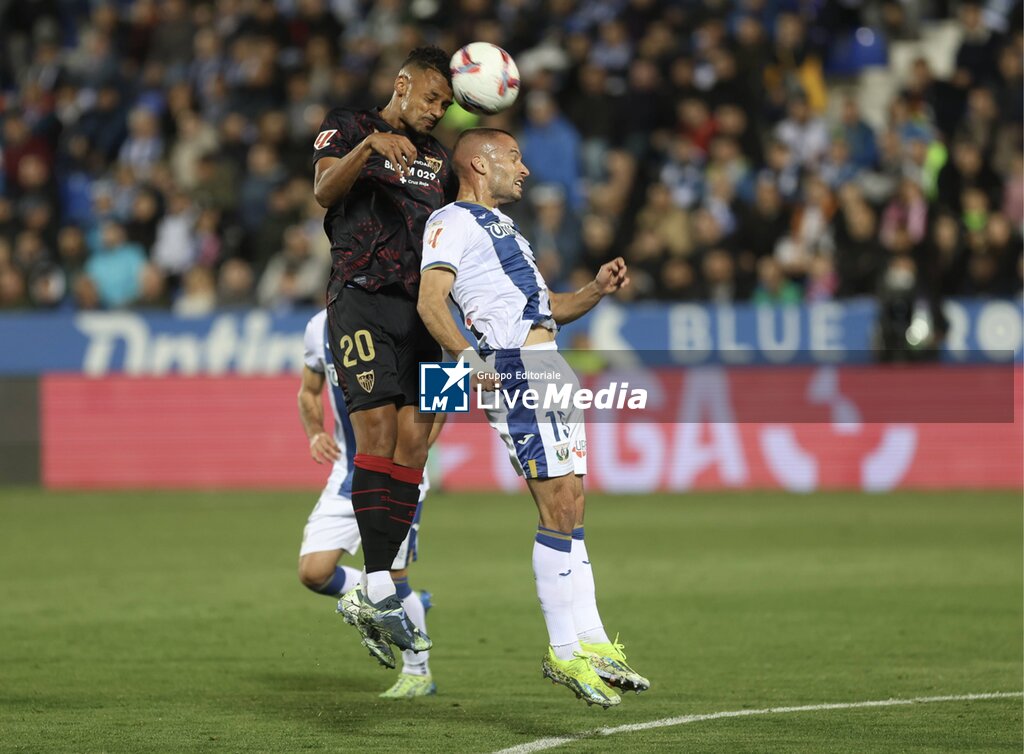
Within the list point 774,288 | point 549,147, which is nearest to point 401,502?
point 774,288

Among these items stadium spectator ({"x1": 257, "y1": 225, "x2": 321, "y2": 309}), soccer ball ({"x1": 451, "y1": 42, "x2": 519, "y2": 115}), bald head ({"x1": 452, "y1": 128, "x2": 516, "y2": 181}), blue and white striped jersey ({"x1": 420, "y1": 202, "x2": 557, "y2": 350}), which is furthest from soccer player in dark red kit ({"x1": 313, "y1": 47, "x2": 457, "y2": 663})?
stadium spectator ({"x1": 257, "y1": 225, "x2": 321, "y2": 309})

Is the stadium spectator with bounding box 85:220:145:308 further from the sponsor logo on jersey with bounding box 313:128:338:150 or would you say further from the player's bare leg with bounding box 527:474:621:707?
the player's bare leg with bounding box 527:474:621:707

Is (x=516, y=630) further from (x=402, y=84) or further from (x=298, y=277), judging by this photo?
(x=298, y=277)

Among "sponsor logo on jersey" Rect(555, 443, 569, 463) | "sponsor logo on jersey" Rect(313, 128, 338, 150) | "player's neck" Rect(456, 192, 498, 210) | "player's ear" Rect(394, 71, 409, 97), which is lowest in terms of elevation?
"sponsor logo on jersey" Rect(555, 443, 569, 463)

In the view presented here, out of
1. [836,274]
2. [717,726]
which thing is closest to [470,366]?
[717,726]

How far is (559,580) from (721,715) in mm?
1080

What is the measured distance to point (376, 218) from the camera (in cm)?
760

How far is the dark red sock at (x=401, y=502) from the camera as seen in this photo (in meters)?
7.42

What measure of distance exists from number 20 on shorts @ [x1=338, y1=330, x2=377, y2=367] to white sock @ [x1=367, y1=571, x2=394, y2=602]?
93 cm

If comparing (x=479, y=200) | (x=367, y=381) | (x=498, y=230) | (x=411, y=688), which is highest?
(x=479, y=200)

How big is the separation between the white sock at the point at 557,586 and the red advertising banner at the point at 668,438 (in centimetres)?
1111

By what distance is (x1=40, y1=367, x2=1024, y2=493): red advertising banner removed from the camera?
18047 millimetres

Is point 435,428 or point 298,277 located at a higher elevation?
point 298,277

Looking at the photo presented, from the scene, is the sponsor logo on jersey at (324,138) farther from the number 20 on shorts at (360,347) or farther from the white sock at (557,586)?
the white sock at (557,586)
